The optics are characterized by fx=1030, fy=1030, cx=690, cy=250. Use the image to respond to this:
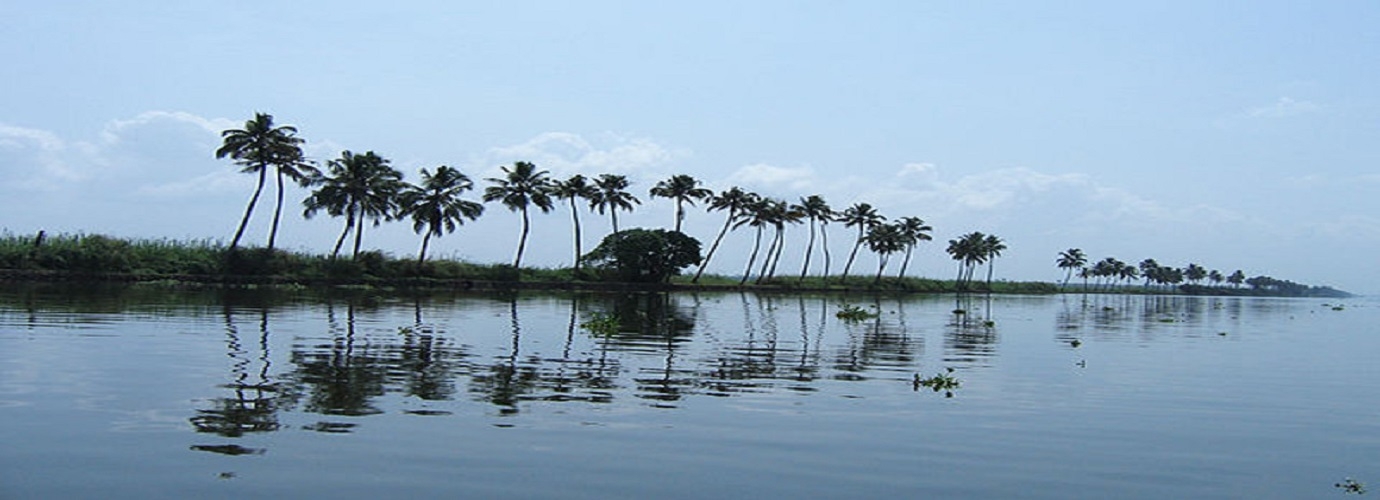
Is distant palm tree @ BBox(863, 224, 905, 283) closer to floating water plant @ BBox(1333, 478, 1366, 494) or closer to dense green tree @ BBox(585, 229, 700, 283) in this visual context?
dense green tree @ BBox(585, 229, 700, 283)

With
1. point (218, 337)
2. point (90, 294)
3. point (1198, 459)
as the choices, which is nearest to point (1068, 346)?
Result: point (1198, 459)

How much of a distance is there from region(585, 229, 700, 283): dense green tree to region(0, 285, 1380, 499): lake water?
72.2 metres

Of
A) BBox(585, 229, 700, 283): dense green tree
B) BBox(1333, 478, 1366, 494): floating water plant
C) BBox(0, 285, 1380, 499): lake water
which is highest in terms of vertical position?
BBox(585, 229, 700, 283): dense green tree

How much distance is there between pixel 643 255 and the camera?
104 meters

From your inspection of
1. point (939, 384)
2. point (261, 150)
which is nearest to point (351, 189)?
point (261, 150)

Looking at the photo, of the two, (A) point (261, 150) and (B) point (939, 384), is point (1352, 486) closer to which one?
(B) point (939, 384)

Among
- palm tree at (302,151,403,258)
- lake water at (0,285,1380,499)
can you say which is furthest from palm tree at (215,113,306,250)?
lake water at (0,285,1380,499)

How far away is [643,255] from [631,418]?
88.8 metres

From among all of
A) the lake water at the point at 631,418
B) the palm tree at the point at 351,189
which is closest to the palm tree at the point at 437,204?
the palm tree at the point at 351,189

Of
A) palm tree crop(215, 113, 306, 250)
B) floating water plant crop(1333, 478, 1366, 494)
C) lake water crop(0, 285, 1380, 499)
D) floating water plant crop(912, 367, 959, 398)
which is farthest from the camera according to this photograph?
palm tree crop(215, 113, 306, 250)

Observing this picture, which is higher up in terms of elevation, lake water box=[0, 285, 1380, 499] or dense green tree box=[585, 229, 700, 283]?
dense green tree box=[585, 229, 700, 283]

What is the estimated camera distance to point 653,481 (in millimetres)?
11320

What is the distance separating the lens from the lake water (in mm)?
11297

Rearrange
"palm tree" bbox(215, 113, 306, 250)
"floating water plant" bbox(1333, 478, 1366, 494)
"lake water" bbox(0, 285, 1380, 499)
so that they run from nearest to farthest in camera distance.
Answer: "lake water" bbox(0, 285, 1380, 499) < "floating water plant" bbox(1333, 478, 1366, 494) < "palm tree" bbox(215, 113, 306, 250)
